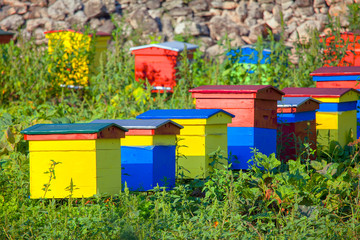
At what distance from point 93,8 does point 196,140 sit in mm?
10384

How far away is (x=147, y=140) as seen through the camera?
4.30 metres

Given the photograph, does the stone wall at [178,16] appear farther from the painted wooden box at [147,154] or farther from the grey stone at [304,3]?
the painted wooden box at [147,154]

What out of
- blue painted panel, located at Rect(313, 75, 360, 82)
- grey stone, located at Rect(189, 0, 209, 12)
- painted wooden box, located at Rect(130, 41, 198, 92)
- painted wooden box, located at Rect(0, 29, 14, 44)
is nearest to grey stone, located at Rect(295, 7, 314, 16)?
grey stone, located at Rect(189, 0, 209, 12)

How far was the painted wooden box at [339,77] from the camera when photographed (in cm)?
692

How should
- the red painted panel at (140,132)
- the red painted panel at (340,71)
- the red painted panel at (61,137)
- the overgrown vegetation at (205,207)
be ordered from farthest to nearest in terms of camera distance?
1. the red painted panel at (340,71)
2. the red painted panel at (140,132)
3. the red painted panel at (61,137)
4. the overgrown vegetation at (205,207)

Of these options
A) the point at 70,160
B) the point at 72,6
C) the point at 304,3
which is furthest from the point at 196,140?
the point at 72,6

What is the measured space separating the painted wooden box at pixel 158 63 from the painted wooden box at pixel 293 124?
3.72 meters

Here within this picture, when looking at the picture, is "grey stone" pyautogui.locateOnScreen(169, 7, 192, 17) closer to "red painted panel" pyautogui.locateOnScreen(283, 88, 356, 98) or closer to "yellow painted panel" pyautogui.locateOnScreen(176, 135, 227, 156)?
"red painted panel" pyautogui.locateOnScreen(283, 88, 356, 98)

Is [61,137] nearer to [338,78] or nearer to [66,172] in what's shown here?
[66,172]

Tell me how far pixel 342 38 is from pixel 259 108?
13.8ft

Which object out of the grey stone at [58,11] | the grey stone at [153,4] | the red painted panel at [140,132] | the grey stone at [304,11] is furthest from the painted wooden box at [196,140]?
the grey stone at [58,11]

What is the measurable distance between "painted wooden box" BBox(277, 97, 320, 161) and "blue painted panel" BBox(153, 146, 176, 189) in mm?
1461

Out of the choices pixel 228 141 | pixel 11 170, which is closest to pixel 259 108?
pixel 228 141

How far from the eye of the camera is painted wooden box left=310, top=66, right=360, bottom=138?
692cm
